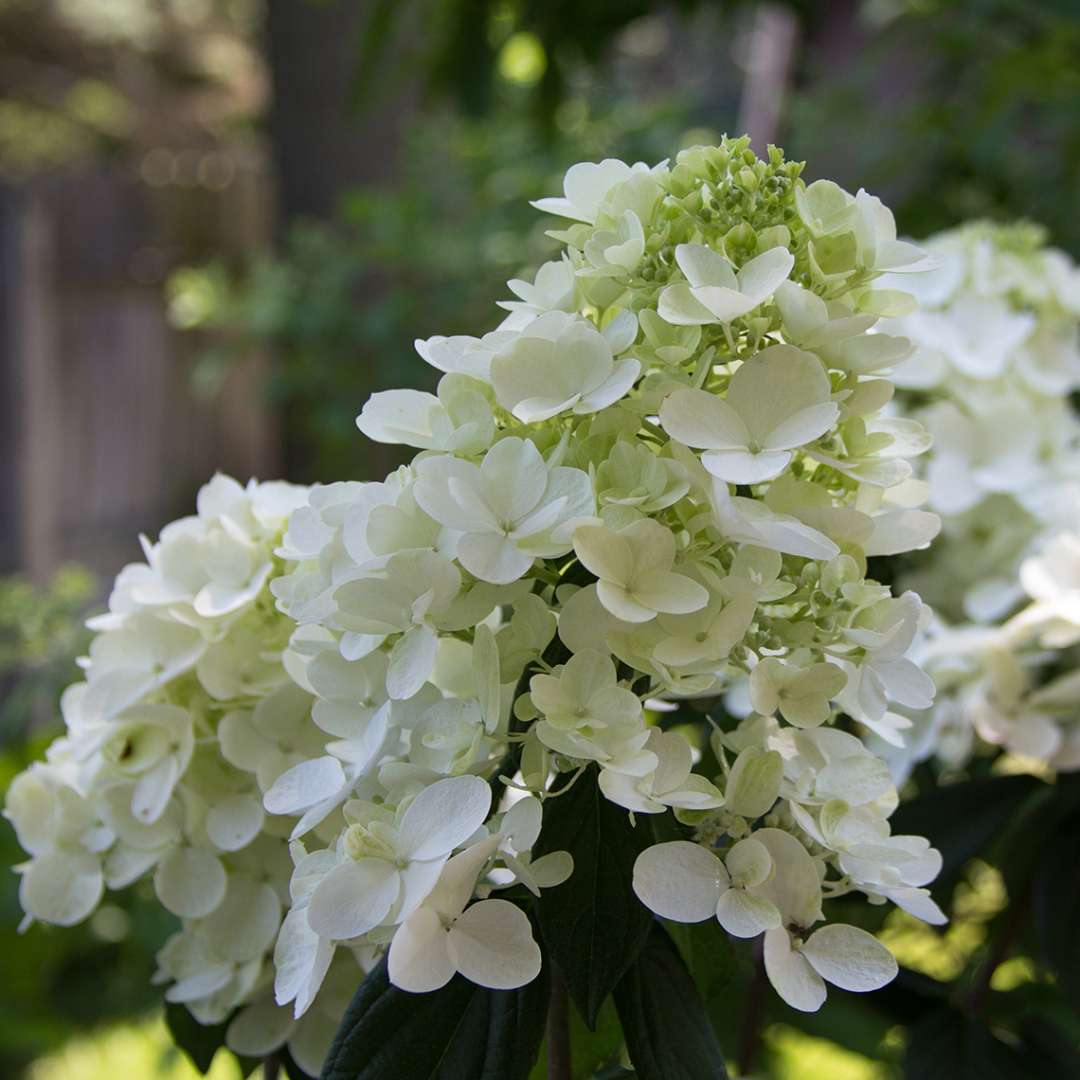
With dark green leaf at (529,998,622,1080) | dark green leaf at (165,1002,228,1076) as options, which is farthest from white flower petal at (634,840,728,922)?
dark green leaf at (165,1002,228,1076)

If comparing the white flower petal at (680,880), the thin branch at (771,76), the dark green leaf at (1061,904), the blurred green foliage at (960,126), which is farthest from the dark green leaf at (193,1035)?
the thin branch at (771,76)

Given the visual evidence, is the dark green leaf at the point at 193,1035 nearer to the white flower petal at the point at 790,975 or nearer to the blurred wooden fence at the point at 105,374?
the white flower petal at the point at 790,975

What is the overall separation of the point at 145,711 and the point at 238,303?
1683 mm

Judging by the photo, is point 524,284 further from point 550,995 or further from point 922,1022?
point 922,1022

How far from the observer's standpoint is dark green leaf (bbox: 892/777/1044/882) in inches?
24.3

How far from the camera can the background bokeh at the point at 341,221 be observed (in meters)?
1.35

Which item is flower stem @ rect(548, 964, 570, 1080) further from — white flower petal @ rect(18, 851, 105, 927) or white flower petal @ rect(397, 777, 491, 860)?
white flower petal @ rect(18, 851, 105, 927)

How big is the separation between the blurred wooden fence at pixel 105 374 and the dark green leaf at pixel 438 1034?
1.92 m

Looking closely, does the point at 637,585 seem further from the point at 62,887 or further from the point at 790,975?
the point at 62,887

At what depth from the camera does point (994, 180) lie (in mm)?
1387

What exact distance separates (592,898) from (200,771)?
0.19m

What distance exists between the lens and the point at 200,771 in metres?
0.50

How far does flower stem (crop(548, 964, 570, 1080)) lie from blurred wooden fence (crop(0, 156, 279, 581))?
1.92 metres

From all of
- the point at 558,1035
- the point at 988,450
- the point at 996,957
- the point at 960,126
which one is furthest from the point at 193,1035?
the point at 960,126
